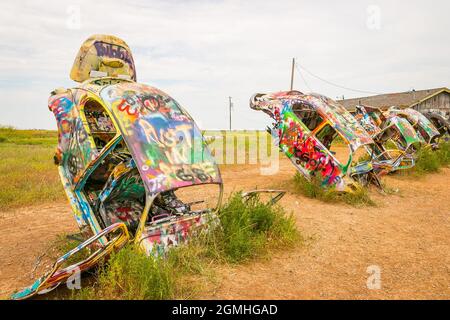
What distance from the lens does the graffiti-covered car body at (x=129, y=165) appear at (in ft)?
12.7

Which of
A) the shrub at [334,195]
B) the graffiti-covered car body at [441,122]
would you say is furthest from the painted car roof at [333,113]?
the graffiti-covered car body at [441,122]

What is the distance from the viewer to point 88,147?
4523 mm

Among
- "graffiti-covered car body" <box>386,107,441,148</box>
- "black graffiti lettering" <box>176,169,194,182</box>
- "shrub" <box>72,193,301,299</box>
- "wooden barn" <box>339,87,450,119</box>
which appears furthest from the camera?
"wooden barn" <box>339,87,450,119</box>

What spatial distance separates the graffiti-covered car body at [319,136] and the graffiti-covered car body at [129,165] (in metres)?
3.99

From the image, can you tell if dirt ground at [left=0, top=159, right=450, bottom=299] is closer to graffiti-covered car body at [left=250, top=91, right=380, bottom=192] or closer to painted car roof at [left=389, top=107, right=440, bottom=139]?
graffiti-covered car body at [left=250, top=91, right=380, bottom=192]

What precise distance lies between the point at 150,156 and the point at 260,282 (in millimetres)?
1837

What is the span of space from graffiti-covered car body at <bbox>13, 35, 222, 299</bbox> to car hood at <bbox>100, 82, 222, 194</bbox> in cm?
1

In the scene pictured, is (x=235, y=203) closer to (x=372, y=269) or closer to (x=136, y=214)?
(x=136, y=214)

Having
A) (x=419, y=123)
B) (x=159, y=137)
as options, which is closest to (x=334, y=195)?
(x=159, y=137)

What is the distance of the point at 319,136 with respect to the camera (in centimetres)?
953

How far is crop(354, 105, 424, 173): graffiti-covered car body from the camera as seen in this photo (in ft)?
37.5

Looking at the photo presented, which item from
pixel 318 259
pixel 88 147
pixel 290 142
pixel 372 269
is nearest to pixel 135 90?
pixel 88 147

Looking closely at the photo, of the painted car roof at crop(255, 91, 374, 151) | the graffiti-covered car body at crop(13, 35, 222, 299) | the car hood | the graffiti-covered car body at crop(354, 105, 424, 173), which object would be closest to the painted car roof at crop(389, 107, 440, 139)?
the graffiti-covered car body at crop(354, 105, 424, 173)
